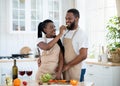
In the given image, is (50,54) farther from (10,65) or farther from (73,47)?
(10,65)

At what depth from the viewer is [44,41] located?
304 cm

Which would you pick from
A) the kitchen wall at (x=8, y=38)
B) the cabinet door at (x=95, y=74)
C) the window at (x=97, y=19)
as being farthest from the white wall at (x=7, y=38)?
the cabinet door at (x=95, y=74)

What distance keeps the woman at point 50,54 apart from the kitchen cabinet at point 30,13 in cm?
309

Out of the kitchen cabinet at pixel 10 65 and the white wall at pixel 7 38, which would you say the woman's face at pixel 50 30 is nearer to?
the kitchen cabinet at pixel 10 65

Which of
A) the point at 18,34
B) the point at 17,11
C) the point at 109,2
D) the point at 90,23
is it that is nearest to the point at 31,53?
the point at 18,34

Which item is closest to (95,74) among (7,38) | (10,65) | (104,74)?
(104,74)

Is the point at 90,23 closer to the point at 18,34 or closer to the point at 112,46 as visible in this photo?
the point at 112,46

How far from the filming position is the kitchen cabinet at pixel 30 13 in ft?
19.8

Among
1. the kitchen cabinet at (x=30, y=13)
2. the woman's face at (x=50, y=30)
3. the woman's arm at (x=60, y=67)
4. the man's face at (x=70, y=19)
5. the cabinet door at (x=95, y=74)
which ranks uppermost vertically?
the kitchen cabinet at (x=30, y=13)

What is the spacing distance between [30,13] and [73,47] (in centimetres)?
333

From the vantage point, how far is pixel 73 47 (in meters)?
3.07

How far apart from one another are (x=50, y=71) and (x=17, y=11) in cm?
336

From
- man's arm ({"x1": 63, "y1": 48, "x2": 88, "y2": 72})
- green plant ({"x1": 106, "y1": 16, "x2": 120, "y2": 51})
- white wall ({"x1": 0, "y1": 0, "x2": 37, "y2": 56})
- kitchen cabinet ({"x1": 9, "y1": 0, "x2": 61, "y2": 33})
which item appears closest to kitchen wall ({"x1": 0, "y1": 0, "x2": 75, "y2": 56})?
white wall ({"x1": 0, "y1": 0, "x2": 37, "y2": 56})

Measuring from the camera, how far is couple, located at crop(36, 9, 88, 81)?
9.80 feet
